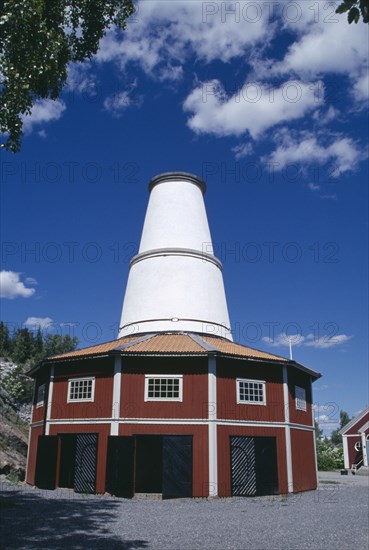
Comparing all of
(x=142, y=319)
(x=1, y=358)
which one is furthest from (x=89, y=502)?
(x=1, y=358)

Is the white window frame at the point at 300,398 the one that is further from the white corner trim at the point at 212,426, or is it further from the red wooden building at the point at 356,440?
the red wooden building at the point at 356,440

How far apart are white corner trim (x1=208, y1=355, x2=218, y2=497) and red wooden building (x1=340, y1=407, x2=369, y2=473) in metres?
27.2

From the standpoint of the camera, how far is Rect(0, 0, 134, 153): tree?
9.75 metres

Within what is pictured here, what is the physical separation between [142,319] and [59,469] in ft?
26.9

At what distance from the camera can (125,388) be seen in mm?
19875

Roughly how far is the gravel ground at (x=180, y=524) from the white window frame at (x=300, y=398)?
5.60m

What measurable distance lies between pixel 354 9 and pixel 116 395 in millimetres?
17813

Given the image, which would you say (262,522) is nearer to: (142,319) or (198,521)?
(198,521)

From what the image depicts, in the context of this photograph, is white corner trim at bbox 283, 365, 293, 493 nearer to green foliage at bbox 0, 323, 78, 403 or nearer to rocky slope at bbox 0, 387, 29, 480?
rocky slope at bbox 0, 387, 29, 480

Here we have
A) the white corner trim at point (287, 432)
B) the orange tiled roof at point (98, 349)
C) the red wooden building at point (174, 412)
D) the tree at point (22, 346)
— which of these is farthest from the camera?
the tree at point (22, 346)

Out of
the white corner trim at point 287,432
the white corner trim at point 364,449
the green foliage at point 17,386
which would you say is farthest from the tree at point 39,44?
the green foliage at point 17,386

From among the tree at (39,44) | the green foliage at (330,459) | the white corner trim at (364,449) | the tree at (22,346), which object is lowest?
the green foliage at (330,459)

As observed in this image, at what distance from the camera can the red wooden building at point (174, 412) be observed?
62.6 feet

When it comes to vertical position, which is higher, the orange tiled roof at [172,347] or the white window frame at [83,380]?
the orange tiled roof at [172,347]
